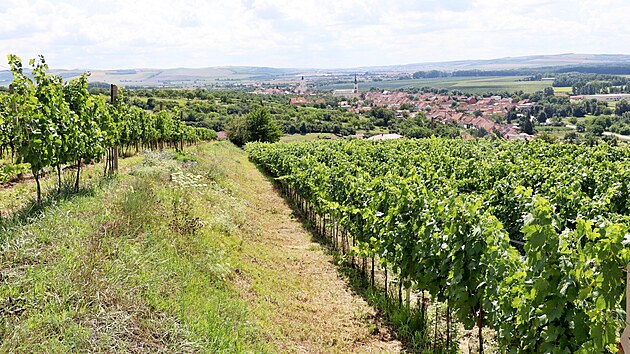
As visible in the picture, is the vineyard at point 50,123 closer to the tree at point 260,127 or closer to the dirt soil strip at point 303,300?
the dirt soil strip at point 303,300

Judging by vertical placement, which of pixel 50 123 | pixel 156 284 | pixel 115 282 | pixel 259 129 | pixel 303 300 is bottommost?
pixel 303 300

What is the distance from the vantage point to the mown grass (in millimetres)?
4895

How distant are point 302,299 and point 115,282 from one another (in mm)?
4018

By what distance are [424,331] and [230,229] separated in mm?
5810

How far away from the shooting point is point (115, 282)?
5855 millimetres

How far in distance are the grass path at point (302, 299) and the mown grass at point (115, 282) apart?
583 mm

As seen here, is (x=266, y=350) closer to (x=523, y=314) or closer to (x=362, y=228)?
(x=523, y=314)

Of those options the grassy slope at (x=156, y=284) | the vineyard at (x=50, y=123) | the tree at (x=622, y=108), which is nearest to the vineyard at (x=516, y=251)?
the grassy slope at (x=156, y=284)

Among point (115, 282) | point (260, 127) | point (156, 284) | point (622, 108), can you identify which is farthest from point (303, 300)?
point (622, 108)

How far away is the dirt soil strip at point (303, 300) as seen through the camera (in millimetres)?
7262

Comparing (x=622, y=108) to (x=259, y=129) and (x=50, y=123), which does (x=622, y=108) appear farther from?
(x=50, y=123)

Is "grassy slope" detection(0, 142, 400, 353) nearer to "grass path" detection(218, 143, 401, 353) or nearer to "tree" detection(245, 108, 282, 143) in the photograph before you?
"grass path" detection(218, 143, 401, 353)

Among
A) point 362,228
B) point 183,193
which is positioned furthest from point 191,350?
point 183,193

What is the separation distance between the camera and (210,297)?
7117 millimetres
